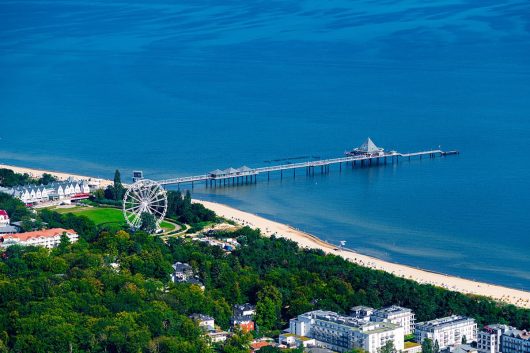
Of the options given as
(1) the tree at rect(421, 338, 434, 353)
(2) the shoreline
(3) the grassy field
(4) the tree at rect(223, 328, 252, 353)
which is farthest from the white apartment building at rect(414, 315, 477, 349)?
(3) the grassy field

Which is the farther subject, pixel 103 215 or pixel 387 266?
pixel 103 215

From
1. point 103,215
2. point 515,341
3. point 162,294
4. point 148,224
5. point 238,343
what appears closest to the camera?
point 238,343

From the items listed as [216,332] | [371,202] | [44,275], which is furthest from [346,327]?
[371,202]

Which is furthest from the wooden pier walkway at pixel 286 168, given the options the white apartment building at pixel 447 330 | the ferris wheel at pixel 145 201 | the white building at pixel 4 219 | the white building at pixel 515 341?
the white building at pixel 515 341

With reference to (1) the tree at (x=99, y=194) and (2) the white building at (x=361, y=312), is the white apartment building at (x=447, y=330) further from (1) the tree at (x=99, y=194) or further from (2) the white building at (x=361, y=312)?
(1) the tree at (x=99, y=194)

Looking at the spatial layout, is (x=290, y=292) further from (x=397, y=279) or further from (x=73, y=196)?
(x=73, y=196)

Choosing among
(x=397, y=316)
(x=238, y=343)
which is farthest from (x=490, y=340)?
(x=238, y=343)

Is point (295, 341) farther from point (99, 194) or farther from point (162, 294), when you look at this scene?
point (99, 194)
